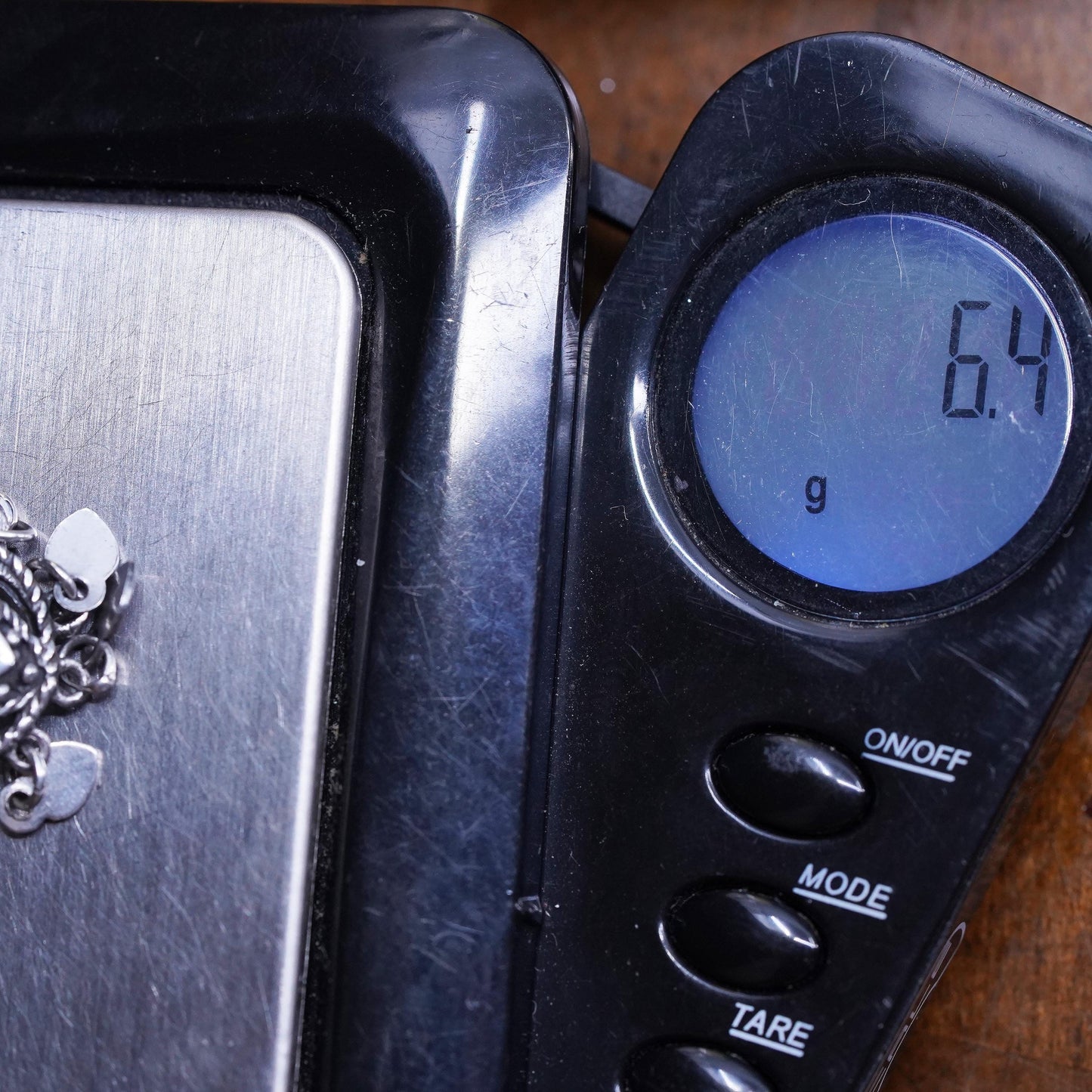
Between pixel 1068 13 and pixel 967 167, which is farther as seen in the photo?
pixel 1068 13

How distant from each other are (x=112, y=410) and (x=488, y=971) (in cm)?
21

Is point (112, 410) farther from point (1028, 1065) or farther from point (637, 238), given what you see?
point (1028, 1065)

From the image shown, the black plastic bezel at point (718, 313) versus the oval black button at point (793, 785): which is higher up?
the black plastic bezel at point (718, 313)

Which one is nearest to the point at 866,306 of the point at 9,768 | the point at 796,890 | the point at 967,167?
the point at 967,167

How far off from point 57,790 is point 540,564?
16 centimetres

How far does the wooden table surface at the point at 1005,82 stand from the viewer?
39cm

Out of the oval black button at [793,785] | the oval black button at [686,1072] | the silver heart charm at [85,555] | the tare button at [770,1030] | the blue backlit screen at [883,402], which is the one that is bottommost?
the oval black button at [686,1072]

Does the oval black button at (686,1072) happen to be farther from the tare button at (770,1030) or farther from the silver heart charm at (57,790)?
the silver heart charm at (57,790)

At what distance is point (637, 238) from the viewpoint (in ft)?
1.18

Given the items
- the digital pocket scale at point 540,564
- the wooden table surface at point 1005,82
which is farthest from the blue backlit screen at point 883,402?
the wooden table surface at point 1005,82

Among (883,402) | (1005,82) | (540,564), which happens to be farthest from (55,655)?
(1005,82)

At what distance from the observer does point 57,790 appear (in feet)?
1.09

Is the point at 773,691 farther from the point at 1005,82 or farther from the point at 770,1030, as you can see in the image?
the point at 1005,82

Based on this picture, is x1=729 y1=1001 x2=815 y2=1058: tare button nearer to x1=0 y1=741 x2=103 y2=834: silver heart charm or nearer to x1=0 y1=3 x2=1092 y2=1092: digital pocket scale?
x1=0 y1=3 x2=1092 y2=1092: digital pocket scale
